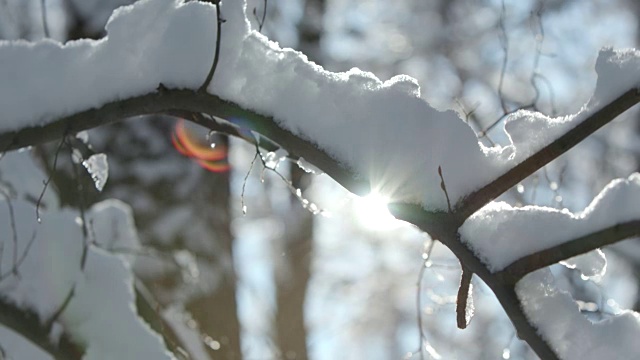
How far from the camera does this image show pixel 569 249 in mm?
1304

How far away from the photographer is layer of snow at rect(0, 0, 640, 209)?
1.40 m

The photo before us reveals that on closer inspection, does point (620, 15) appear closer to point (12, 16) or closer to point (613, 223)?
point (12, 16)

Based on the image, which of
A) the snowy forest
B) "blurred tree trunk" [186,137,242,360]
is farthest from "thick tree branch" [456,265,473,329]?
"blurred tree trunk" [186,137,242,360]

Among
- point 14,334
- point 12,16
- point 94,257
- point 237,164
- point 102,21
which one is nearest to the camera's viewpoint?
point 14,334

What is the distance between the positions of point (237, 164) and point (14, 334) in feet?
13.9

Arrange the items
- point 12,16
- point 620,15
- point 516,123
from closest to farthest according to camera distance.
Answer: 1. point 516,123
2. point 12,16
3. point 620,15

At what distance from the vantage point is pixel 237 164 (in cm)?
668

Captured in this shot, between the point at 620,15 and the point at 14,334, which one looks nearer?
the point at 14,334

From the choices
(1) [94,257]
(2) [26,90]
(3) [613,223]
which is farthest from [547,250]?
(1) [94,257]

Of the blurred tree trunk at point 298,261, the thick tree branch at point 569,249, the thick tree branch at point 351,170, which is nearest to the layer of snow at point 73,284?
the thick tree branch at point 351,170

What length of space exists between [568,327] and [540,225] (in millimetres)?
215

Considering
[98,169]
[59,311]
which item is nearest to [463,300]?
[98,169]

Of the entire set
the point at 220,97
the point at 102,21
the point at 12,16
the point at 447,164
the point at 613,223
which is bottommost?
the point at 613,223

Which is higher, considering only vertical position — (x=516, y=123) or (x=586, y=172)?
(x=586, y=172)
